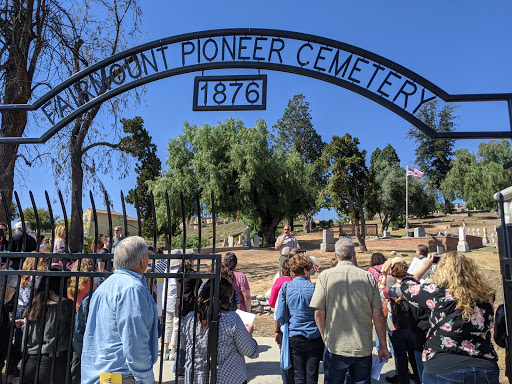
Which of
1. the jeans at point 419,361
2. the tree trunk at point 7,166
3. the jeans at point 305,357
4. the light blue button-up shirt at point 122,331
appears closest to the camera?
the light blue button-up shirt at point 122,331

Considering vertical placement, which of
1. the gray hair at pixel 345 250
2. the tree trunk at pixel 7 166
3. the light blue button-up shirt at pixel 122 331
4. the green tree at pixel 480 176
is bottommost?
the light blue button-up shirt at pixel 122 331

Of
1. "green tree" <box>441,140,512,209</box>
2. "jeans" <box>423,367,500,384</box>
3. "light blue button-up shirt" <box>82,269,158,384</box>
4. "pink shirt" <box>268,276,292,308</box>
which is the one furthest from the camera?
"green tree" <box>441,140,512,209</box>

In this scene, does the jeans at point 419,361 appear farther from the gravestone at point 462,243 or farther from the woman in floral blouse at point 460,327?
the gravestone at point 462,243

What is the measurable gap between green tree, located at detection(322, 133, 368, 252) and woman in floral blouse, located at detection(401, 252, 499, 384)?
2045 cm

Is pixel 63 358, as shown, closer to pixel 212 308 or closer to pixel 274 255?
pixel 212 308

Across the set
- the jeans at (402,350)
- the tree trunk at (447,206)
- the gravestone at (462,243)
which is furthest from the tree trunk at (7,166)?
the tree trunk at (447,206)

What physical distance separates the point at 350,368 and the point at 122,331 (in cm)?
223

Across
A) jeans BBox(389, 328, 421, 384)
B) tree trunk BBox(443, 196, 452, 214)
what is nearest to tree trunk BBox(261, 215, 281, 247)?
jeans BBox(389, 328, 421, 384)

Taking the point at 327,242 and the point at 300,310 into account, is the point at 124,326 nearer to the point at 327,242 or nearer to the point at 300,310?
the point at 300,310

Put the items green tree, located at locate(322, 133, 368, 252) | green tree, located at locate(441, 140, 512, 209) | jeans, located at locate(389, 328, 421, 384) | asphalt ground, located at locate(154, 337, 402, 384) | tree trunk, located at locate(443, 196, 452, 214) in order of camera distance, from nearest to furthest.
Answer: jeans, located at locate(389, 328, 421, 384) < asphalt ground, located at locate(154, 337, 402, 384) < green tree, located at locate(322, 133, 368, 252) < green tree, located at locate(441, 140, 512, 209) < tree trunk, located at locate(443, 196, 452, 214)

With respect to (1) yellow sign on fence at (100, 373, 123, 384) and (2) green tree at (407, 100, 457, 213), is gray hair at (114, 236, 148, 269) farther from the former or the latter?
(2) green tree at (407, 100, 457, 213)

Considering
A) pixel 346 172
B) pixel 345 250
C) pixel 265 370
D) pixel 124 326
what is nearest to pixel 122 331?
pixel 124 326

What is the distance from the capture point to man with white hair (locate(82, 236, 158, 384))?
2.33 metres

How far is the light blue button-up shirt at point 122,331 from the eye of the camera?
233 centimetres
